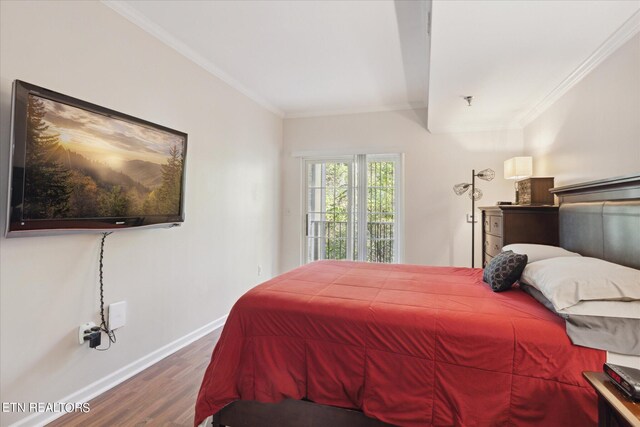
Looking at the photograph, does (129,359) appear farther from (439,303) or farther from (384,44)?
(384,44)

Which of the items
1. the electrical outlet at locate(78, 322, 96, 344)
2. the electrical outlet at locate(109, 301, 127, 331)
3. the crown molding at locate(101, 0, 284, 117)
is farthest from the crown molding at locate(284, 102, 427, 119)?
the electrical outlet at locate(78, 322, 96, 344)

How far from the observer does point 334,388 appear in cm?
150

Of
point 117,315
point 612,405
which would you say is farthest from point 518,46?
point 117,315

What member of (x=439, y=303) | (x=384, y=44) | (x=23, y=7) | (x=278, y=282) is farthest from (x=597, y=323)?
(x=23, y=7)

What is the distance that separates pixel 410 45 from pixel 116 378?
11.5 ft

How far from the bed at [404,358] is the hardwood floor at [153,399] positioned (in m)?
0.44

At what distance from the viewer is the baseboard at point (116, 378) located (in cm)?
177

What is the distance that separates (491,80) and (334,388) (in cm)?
267

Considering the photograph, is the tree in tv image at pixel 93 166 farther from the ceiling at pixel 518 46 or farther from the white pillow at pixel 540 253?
the white pillow at pixel 540 253

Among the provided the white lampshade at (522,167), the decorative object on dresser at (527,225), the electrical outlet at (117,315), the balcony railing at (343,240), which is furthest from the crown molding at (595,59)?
the electrical outlet at (117,315)

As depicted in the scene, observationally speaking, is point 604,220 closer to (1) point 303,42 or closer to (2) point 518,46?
(2) point 518,46

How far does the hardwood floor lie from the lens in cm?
183

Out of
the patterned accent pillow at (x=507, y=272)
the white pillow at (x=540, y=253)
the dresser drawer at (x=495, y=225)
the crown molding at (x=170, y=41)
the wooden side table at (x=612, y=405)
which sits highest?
the crown molding at (x=170, y=41)

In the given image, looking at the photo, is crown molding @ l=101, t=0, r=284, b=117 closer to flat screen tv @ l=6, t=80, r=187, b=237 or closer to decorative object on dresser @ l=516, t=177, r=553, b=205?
flat screen tv @ l=6, t=80, r=187, b=237
